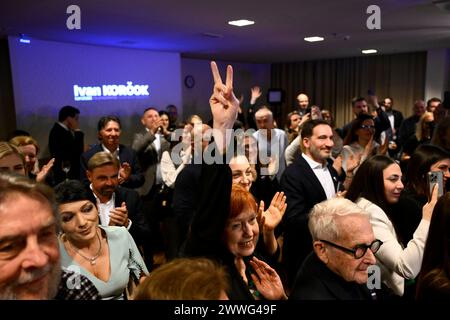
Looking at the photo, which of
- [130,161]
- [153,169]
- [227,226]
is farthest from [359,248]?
[153,169]

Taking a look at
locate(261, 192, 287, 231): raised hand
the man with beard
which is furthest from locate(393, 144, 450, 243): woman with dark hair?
the man with beard

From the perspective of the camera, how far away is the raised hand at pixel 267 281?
145 centimetres

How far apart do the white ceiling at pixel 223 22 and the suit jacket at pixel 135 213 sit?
6.08 ft

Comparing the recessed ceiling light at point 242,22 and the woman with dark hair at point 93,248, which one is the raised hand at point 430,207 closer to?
the woman with dark hair at point 93,248

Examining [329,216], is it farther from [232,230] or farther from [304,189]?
[304,189]

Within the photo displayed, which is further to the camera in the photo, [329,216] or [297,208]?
[297,208]

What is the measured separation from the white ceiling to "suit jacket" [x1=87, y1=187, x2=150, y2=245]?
185 centimetres

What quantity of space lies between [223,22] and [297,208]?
276 cm

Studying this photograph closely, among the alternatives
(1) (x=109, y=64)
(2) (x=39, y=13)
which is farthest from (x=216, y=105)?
(1) (x=109, y=64)

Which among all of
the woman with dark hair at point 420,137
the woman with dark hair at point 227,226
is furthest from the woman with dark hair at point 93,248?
the woman with dark hair at point 420,137

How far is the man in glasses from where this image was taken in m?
1.37

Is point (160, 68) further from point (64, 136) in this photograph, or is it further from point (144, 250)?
point (144, 250)

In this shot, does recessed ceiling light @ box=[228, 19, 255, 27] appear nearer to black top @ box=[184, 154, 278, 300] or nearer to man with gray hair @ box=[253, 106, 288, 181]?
man with gray hair @ box=[253, 106, 288, 181]

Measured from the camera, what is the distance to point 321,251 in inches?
56.7
